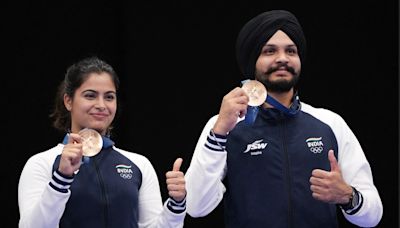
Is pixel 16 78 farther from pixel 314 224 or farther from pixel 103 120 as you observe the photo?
pixel 314 224

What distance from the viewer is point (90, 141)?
3.30m

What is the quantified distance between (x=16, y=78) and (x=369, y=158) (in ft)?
7.51

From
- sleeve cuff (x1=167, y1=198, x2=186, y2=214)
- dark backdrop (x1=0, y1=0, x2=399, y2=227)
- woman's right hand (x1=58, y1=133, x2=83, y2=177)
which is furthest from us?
dark backdrop (x1=0, y1=0, x2=399, y2=227)

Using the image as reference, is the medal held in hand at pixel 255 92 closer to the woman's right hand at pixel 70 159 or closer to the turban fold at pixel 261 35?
the turban fold at pixel 261 35

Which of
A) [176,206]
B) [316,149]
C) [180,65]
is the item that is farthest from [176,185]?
[180,65]

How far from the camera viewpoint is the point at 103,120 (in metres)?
3.52

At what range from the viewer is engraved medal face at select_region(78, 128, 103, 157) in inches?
129

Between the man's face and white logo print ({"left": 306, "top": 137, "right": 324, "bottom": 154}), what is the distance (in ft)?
0.81

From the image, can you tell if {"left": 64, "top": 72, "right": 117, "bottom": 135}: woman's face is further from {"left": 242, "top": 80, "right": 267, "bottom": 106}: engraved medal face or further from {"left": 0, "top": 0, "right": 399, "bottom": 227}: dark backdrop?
{"left": 0, "top": 0, "right": 399, "bottom": 227}: dark backdrop

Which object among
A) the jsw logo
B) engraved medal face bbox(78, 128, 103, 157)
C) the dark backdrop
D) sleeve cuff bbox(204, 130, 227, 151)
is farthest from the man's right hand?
the dark backdrop

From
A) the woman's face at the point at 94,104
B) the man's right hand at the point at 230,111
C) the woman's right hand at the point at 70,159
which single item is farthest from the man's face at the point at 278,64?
the woman's right hand at the point at 70,159

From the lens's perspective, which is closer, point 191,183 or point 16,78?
point 191,183

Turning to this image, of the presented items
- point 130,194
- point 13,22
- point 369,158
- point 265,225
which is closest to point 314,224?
point 265,225

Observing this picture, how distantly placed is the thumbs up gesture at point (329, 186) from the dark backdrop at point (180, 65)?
1928 mm
